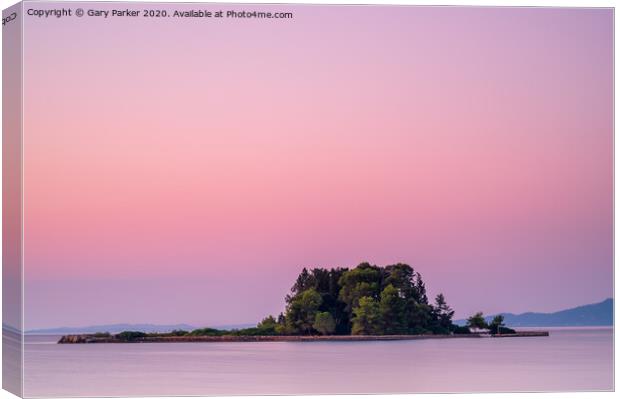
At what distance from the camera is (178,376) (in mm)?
14867

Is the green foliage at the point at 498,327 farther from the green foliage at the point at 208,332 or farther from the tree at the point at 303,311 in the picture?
the green foliage at the point at 208,332

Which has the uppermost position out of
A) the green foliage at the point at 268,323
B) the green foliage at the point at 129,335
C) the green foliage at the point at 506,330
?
the green foliage at the point at 268,323

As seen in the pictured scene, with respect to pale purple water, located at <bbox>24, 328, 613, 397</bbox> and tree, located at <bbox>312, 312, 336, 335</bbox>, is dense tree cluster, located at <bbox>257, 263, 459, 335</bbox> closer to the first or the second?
tree, located at <bbox>312, 312, 336, 335</bbox>

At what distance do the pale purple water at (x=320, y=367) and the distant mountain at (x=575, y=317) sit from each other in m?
0.12

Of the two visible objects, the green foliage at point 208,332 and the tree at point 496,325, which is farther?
the tree at point 496,325

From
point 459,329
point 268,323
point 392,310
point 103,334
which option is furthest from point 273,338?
point 459,329

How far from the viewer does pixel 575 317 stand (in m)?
15.5

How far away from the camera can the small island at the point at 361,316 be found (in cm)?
1560

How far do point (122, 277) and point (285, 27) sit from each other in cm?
280

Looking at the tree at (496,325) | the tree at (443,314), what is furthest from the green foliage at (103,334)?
the tree at (496,325)

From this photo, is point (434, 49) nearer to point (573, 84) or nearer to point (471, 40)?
point (471, 40)

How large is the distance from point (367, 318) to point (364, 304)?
0.58ft

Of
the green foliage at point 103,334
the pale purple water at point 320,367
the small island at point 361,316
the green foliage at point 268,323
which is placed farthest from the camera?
the green foliage at point 268,323

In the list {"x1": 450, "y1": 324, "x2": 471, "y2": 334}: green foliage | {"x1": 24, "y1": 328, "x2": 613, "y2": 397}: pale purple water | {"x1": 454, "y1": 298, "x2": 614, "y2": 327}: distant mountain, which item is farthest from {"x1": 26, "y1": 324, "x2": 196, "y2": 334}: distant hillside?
{"x1": 454, "y1": 298, "x2": 614, "y2": 327}: distant mountain
